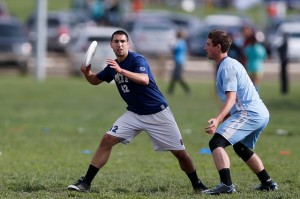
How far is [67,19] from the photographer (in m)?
50.5

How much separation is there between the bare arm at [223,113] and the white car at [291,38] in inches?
1282

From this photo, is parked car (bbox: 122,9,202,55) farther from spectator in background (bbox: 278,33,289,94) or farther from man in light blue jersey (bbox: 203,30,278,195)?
man in light blue jersey (bbox: 203,30,278,195)

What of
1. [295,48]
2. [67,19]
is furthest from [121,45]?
[67,19]

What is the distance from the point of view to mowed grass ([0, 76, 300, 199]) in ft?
33.6

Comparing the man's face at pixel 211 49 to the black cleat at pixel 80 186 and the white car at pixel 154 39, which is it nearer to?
the black cleat at pixel 80 186

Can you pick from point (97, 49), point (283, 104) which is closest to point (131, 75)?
point (283, 104)

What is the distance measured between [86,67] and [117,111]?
12.5 meters

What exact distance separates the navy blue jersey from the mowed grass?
926 mm

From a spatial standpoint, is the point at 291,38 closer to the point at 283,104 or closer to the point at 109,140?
the point at 283,104

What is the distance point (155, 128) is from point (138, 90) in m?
0.46

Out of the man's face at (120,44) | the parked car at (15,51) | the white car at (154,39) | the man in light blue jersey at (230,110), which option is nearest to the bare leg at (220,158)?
the man in light blue jersey at (230,110)

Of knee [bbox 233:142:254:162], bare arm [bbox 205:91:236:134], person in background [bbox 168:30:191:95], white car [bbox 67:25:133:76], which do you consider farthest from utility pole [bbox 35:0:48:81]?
bare arm [bbox 205:91:236:134]

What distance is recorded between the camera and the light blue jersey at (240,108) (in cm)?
954

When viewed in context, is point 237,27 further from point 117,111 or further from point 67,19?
point 117,111
